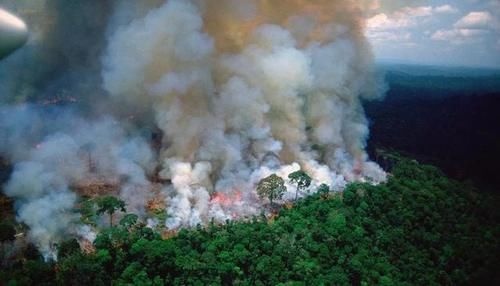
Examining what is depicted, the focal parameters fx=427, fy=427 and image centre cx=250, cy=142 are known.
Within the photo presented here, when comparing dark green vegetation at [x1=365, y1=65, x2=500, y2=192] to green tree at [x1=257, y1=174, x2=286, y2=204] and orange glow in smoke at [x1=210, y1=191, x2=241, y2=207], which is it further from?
orange glow in smoke at [x1=210, y1=191, x2=241, y2=207]

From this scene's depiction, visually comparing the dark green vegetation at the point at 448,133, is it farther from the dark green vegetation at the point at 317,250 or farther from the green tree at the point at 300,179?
the green tree at the point at 300,179

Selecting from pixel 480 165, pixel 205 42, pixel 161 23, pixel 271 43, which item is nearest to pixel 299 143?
pixel 271 43

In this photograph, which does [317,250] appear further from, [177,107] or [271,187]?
[177,107]

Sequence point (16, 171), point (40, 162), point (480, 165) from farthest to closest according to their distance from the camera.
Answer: point (480, 165)
point (40, 162)
point (16, 171)

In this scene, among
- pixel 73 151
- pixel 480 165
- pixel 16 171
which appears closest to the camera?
pixel 16 171

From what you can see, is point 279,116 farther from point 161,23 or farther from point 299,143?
point 161,23

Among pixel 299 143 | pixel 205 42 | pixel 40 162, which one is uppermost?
pixel 205 42

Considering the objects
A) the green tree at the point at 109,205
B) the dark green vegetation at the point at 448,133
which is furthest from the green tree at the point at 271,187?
the dark green vegetation at the point at 448,133

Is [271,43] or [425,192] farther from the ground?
[271,43]

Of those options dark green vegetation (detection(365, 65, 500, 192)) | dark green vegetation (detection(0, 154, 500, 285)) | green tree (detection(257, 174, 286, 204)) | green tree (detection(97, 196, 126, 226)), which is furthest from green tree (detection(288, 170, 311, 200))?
dark green vegetation (detection(365, 65, 500, 192))
